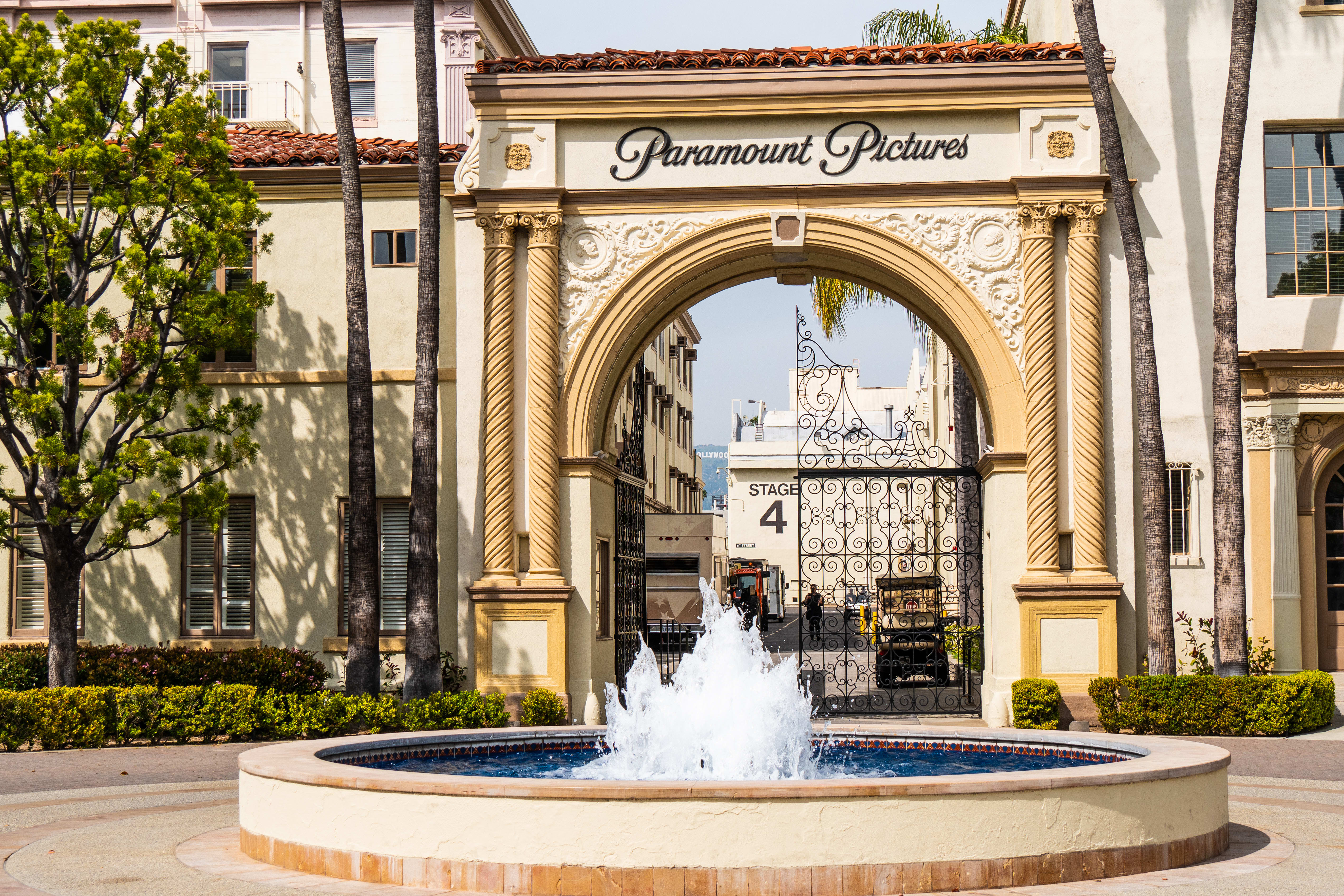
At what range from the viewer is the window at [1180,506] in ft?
61.7

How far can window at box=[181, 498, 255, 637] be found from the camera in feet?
65.9

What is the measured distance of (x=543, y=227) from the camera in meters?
19.1

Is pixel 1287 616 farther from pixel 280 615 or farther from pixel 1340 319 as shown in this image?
pixel 280 615

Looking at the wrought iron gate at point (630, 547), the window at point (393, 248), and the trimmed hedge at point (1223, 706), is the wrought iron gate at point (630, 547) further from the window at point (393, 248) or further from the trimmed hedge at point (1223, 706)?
the trimmed hedge at point (1223, 706)

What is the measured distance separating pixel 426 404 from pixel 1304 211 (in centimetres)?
1241

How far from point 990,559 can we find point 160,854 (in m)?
12.5

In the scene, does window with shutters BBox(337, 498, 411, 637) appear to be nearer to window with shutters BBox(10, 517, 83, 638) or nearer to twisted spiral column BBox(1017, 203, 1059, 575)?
window with shutters BBox(10, 517, 83, 638)

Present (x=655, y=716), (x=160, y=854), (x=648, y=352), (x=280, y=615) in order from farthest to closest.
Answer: (x=648, y=352) → (x=280, y=615) → (x=655, y=716) → (x=160, y=854)

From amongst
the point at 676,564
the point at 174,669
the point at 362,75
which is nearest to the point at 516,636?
the point at 174,669

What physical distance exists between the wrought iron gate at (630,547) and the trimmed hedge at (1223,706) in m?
6.98

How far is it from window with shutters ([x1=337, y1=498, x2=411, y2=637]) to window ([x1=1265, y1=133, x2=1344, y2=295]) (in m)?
12.7

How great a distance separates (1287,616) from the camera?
18.6 metres

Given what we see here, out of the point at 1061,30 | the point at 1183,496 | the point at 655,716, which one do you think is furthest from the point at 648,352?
the point at 655,716

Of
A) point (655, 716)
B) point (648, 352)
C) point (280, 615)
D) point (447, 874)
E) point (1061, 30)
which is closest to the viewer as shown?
point (447, 874)
